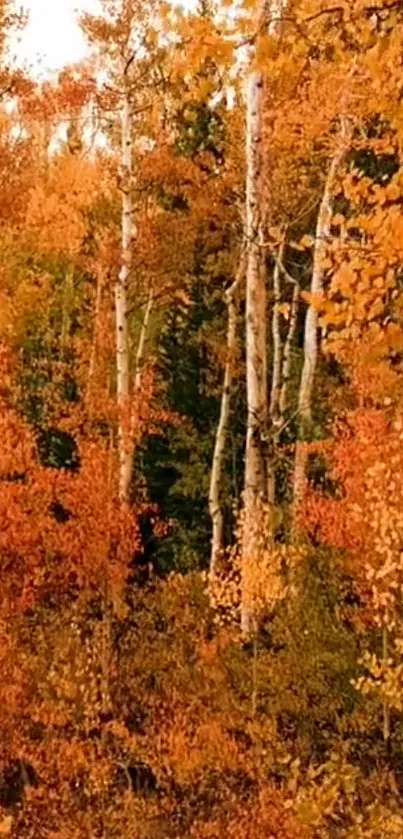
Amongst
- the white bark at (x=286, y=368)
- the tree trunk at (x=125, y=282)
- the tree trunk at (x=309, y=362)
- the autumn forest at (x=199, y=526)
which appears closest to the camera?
the autumn forest at (x=199, y=526)

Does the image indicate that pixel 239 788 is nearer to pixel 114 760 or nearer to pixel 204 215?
pixel 114 760

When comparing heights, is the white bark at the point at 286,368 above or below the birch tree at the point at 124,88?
below

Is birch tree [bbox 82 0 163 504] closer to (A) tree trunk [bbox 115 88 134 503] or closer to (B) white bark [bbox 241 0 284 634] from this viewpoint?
(A) tree trunk [bbox 115 88 134 503]

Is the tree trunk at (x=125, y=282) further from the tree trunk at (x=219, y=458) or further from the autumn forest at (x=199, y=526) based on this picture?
the tree trunk at (x=219, y=458)

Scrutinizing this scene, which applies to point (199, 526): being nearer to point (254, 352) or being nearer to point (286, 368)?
point (286, 368)

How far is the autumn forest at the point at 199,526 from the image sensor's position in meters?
13.5

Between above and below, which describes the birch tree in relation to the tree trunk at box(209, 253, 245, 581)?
above

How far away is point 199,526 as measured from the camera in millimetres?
20641

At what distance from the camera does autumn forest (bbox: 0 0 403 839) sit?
44.4ft

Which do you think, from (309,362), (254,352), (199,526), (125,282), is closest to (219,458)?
(309,362)

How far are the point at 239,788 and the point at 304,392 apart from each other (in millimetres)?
5663

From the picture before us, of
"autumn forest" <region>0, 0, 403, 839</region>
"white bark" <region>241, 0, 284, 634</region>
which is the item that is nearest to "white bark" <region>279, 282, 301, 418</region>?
"autumn forest" <region>0, 0, 403, 839</region>

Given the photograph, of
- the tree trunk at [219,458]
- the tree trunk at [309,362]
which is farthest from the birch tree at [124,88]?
the tree trunk at [309,362]

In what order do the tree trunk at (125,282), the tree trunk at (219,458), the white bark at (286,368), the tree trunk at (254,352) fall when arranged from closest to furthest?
the tree trunk at (254,352) < the tree trunk at (219,458) < the tree trunk at (125,282) < the white bark at (286,368)
